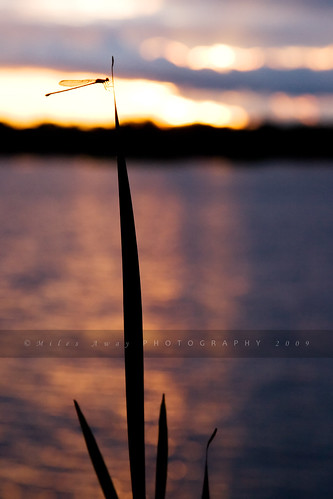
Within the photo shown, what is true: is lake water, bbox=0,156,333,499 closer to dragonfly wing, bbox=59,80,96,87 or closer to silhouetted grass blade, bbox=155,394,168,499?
silhouetted grass blade, bbox=155,394,168,499

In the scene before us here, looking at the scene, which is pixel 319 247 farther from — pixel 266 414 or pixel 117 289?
pixel 266 414

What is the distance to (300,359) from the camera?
5.84 meters

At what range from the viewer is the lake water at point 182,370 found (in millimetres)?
3809

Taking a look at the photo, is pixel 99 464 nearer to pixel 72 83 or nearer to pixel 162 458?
pixel 162 458

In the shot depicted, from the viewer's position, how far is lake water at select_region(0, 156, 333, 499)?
12.5 ft

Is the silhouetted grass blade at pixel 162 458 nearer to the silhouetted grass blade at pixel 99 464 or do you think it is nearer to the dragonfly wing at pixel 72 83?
the silhouetted grass blade at pixel 99 464

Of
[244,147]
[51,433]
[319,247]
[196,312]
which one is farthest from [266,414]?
[244,147]

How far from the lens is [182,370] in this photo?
5.46m

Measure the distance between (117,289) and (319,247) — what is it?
6194mm

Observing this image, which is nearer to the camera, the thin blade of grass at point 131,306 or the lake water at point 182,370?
the thin blade of grass at point 131,306

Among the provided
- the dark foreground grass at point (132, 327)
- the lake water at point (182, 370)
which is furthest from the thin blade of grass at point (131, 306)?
the lake water at point (182, 370)

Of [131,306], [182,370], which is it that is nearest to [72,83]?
[131,306]

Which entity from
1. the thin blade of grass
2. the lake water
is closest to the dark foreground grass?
the thin blade of grass

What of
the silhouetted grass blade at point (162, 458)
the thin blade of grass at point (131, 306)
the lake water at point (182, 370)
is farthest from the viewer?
the lake water at point (182, 370)
